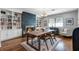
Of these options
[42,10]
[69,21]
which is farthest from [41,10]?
[69,21]

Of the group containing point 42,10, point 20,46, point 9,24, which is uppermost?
point 42,10

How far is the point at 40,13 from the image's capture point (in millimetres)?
1821

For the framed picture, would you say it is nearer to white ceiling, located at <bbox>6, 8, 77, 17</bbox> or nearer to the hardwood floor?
white ceiling, located at <bbox>6, 8, 77, 17</bbox>

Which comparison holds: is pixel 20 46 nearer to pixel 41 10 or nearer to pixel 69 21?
pixel 41 10

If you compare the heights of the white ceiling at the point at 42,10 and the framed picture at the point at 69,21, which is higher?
the white ceiling at the point at 42,10

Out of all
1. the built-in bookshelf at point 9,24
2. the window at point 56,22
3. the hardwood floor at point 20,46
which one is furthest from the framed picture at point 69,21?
the built-in bookshelf at point 9,24

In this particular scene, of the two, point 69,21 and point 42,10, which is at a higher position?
point 42,10

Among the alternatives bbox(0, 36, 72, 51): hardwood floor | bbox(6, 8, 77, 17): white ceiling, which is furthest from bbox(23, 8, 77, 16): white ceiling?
bbox(0, 36, 72, 51): hardwood floor

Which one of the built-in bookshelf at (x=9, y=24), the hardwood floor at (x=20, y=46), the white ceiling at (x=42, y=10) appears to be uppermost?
the white ceiling at (x=42, y=10)

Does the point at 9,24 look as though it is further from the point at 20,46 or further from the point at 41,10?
the point at 41,10

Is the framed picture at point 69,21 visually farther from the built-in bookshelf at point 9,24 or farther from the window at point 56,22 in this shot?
the built-in bookshelf at point 9,24
